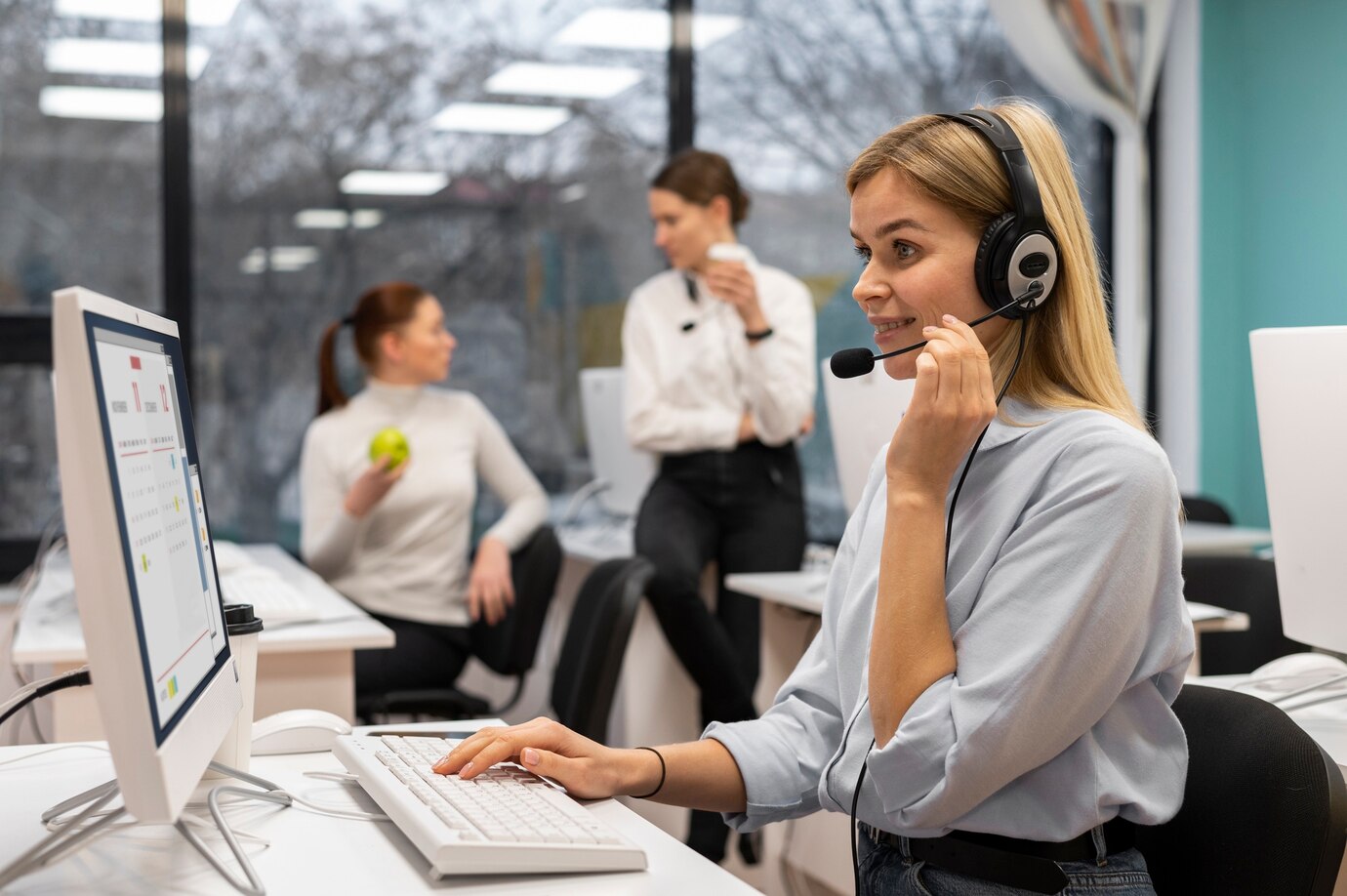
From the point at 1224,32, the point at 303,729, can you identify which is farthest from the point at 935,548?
the point at 1224,32

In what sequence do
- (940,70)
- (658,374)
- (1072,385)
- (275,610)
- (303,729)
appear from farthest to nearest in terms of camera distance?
(940,70) → (658,374) → (275,610) → (303,729) → (1072,385)

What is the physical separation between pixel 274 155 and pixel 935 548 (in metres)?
3.24

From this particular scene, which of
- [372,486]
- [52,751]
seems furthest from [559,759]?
[372,486]

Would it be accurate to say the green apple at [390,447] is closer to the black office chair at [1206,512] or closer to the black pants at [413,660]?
the black pants at [413,660]

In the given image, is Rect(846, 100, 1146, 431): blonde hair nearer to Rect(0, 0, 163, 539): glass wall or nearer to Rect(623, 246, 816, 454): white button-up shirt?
Rect(623, 246, 816, 454): white button-up shirt

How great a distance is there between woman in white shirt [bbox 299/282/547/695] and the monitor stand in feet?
5.28

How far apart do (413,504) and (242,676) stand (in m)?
1.87

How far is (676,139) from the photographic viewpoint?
4234 millimetres

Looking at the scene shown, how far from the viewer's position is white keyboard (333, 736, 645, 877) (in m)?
0.91

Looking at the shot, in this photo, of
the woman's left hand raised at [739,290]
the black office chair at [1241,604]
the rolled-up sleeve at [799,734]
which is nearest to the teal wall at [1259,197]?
the woman's left hand raised at [739,290]

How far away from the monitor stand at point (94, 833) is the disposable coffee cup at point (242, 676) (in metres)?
0.06

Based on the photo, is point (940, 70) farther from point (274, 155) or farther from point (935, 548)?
point (935, 548)

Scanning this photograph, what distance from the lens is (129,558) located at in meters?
0.80

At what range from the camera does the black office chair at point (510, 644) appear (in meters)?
2.69
